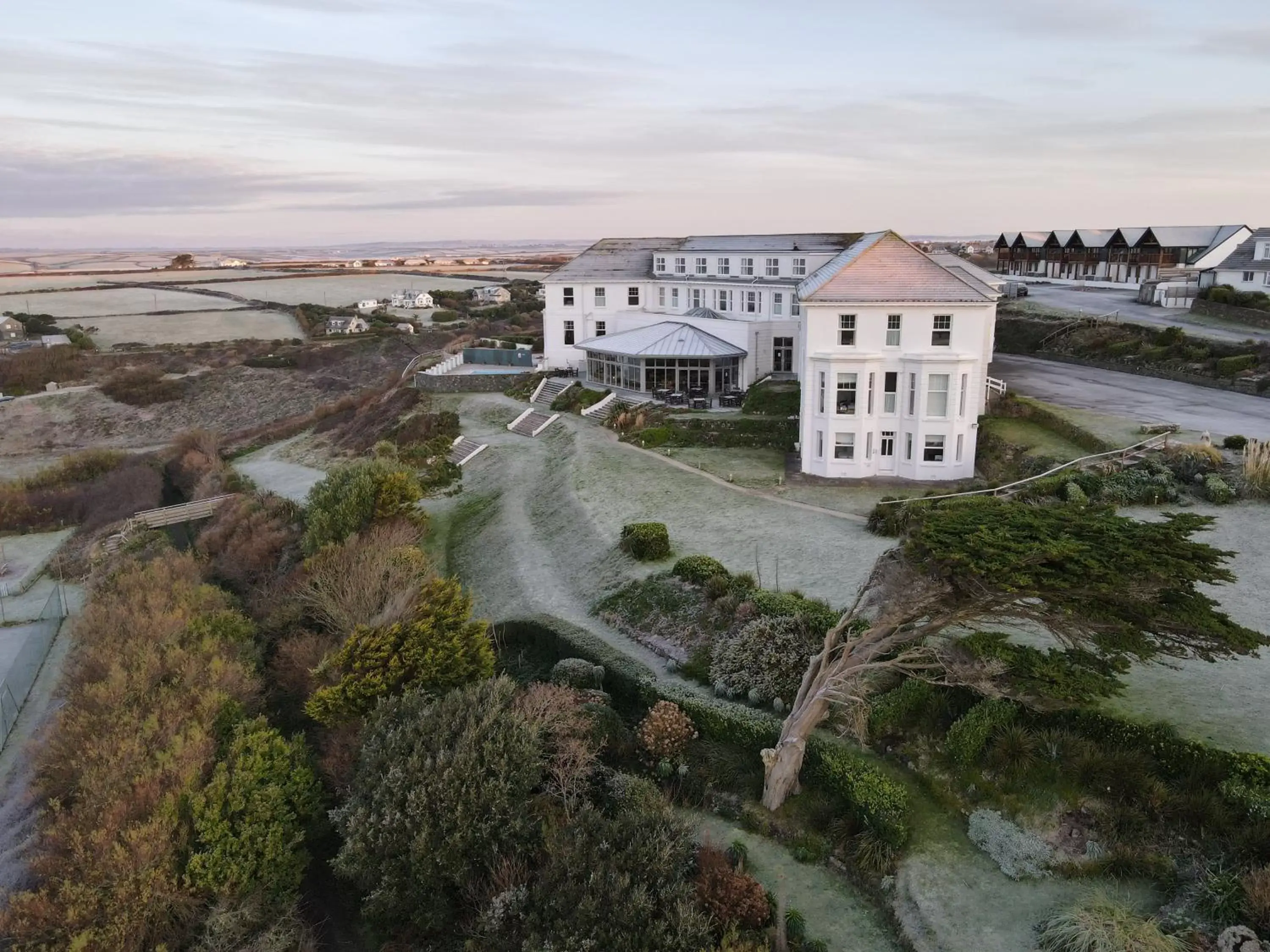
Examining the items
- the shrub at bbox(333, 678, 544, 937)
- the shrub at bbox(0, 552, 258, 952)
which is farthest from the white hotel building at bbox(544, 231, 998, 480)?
the shrub at bbox(0, 552, 258, 952)

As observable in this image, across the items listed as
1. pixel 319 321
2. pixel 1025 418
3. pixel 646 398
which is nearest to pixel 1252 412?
pixel 1025 418

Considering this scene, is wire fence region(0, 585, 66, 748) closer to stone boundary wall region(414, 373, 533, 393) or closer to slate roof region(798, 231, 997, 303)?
stone boundary wall region(414, 373, 533, 393)

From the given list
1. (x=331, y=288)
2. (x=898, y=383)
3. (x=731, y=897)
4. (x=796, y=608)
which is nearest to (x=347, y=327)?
(x=331, y=288)

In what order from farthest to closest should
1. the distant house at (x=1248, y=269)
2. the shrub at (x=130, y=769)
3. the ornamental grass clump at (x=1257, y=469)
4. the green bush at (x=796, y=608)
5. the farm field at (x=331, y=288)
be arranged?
the farm field at (x=331, y=288), the distant house at (x=1248, y=269), the ornamental grass clump at (x=1257, y=469), the green bush at (x=796, y=608), the shrub at (x=130, y=769)

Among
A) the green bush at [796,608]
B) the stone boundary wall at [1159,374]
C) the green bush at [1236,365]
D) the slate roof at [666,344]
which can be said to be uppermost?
the slate roof at [666,344]

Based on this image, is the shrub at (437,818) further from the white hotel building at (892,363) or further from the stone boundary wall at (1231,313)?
the stone boundary wall at (1231,313)

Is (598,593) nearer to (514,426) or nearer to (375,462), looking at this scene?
(375,462)

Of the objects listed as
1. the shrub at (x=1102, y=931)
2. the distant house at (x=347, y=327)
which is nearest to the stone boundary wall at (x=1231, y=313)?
the shrub at (x=1102, y=931)

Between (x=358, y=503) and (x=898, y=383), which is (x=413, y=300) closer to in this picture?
(x=358, y=503)
